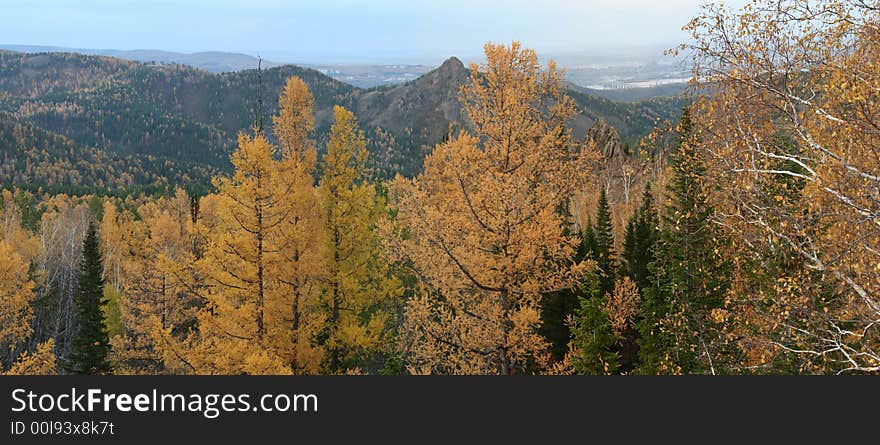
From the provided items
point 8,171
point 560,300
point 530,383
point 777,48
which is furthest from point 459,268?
point 8,171

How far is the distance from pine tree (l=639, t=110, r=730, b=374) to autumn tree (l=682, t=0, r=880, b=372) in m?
4.64

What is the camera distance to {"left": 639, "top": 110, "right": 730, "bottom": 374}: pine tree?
15031 mm

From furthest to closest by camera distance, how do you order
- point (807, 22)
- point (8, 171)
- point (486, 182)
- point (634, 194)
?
point (8, 171)
point (634, 194)
point (486, 182)
point (807, 22)

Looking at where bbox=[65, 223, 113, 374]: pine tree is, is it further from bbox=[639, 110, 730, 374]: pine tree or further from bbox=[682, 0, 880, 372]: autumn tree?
bbox=[682, 0, 880, 372]: autumn tree

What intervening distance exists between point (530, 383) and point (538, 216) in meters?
6.13

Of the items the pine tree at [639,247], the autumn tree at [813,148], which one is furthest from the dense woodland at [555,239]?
the pine tree at [639,247]

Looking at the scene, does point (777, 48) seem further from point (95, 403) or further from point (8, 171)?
point (8, 171)

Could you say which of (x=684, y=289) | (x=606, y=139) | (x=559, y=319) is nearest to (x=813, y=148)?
(x=684, y=289)

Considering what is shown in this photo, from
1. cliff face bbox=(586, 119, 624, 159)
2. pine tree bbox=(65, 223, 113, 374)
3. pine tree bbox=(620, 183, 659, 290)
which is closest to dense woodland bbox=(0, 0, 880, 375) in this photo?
pine tree bbox=(620, 183, 659, 290)

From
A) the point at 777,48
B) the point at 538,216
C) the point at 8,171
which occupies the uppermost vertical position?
the point at 777,48

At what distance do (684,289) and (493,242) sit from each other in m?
6.95

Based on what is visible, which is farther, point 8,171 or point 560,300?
point 8,171

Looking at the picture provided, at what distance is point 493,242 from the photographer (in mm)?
12242

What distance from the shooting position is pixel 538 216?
12117 mm
